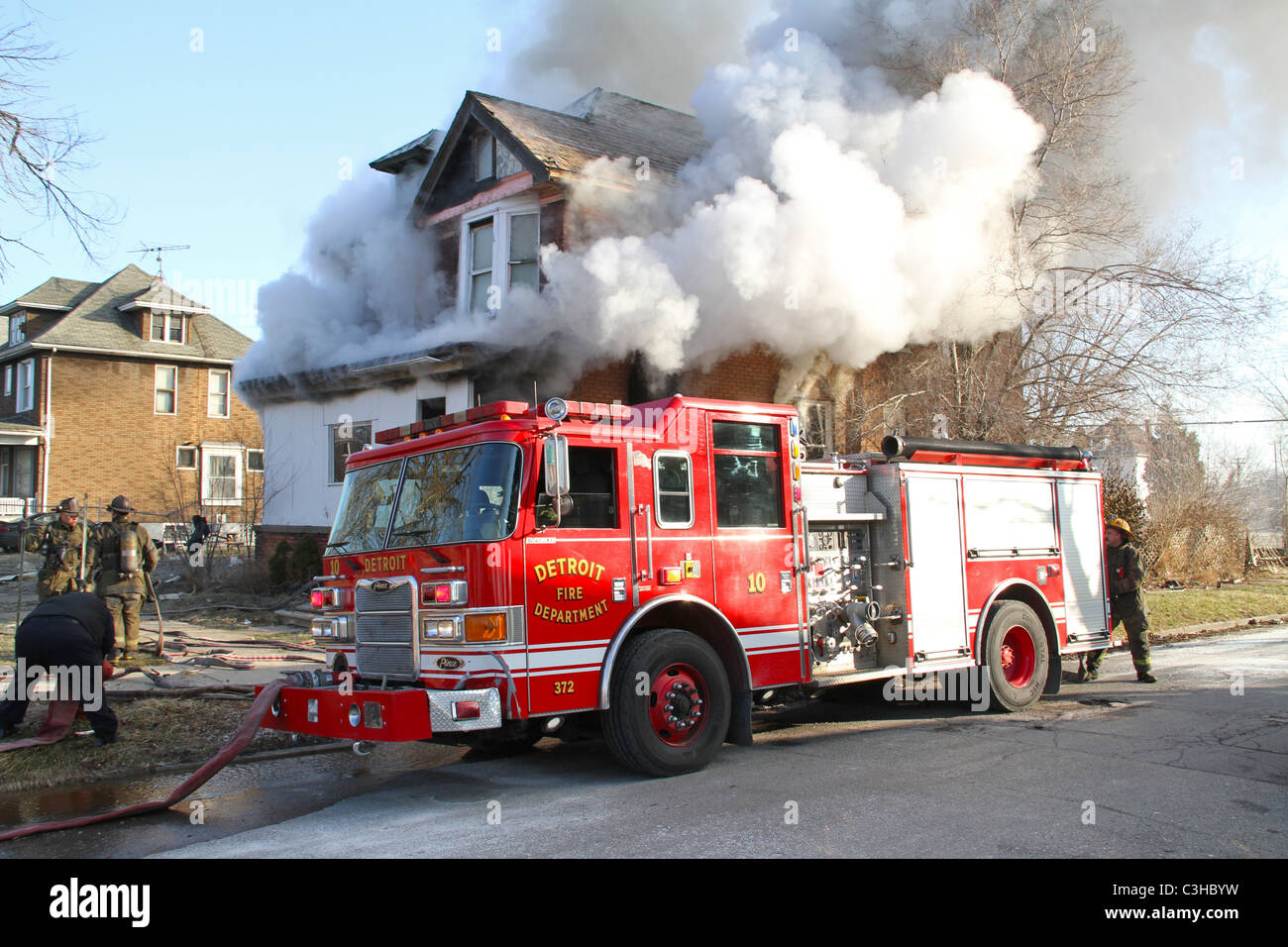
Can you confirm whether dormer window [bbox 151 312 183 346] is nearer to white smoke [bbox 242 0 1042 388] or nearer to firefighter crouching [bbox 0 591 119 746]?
white smoke [bbox 242 0 1042 388]

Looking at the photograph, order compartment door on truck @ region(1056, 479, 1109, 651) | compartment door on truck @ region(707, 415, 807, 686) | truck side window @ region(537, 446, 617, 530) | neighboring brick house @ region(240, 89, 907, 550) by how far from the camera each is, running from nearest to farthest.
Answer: truck side window @ region(537, 446, 617, 530) → compartment door on truck @ region(707, 415, 807, 686) → compartment door on truck @ region(1056, 479, 1109, 651) → neighboring brick house @ region(240, 89, 907, 550)

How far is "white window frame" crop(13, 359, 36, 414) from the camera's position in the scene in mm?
27672

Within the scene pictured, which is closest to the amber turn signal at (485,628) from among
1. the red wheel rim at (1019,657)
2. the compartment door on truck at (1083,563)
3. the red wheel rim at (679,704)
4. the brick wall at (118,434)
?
the red wheel rim at (679,704)

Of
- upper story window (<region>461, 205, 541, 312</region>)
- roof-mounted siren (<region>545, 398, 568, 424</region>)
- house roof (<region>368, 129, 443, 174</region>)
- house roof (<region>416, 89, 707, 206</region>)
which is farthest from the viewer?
house roof (<region>368, 129, 443, 174</region>)

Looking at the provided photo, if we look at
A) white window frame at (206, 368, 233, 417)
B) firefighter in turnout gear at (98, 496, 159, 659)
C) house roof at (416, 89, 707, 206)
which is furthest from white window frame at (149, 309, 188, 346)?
firefighter in turnout gear at (98, 496, 159, 659)

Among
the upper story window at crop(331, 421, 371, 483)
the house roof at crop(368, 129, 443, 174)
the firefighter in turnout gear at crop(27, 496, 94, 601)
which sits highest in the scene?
the house roof at crop(368, 129, 443, 174)

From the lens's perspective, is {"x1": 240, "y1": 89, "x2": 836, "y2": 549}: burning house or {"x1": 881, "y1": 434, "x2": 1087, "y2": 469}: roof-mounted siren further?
{"x1": 240, "y1": 89, "x2": 836, "y2": 549}: burning house

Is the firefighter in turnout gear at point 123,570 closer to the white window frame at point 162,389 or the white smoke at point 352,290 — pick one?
the white smoke at point 352,290

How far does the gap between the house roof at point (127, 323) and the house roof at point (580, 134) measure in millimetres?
16678

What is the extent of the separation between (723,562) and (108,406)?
87.2 feet

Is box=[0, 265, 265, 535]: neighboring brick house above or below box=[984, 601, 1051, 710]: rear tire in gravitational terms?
above

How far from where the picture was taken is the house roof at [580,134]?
13.6m

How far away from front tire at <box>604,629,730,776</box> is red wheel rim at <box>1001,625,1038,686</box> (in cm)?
337

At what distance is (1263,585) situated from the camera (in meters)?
18.9
